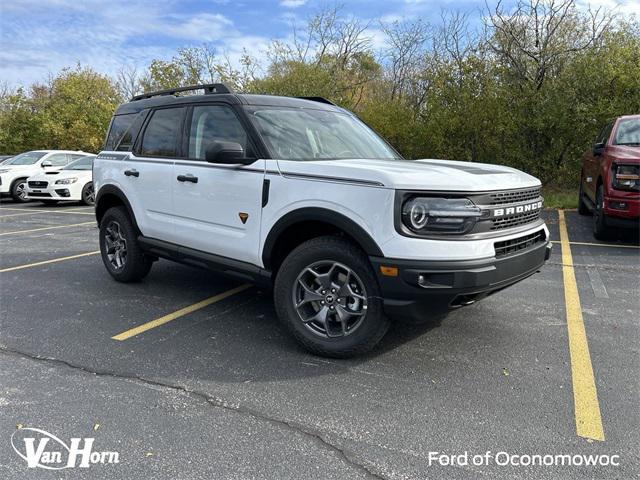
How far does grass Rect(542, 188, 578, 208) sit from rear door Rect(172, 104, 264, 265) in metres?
Result: 9.64

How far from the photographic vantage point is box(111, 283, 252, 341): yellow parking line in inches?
157

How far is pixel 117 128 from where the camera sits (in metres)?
5.58

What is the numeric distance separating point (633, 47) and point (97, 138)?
78.2 ft

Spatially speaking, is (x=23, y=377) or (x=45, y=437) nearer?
(x=45, y=437)

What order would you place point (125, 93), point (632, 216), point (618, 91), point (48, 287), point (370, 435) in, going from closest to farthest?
point (370, 435) < point (48, 287) < point (632, 216) < point (618, 91) < point (125, 93)

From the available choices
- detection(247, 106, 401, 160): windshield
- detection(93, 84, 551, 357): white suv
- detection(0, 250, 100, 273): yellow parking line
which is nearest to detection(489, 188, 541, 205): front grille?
detection(93, 84, 551, 357): white suv

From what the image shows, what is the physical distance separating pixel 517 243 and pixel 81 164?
47.8ft

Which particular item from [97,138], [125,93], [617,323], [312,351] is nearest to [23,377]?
[312,351]

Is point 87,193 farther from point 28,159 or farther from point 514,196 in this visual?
point 514,196

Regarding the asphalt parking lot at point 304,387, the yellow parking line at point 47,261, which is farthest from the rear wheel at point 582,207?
the yellow parking line at point 47,261

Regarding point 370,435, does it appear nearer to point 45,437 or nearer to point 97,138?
point 45,437

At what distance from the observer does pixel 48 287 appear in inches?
215

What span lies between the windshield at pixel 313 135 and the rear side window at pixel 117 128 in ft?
6.66

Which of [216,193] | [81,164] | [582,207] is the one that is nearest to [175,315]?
[216,193]
